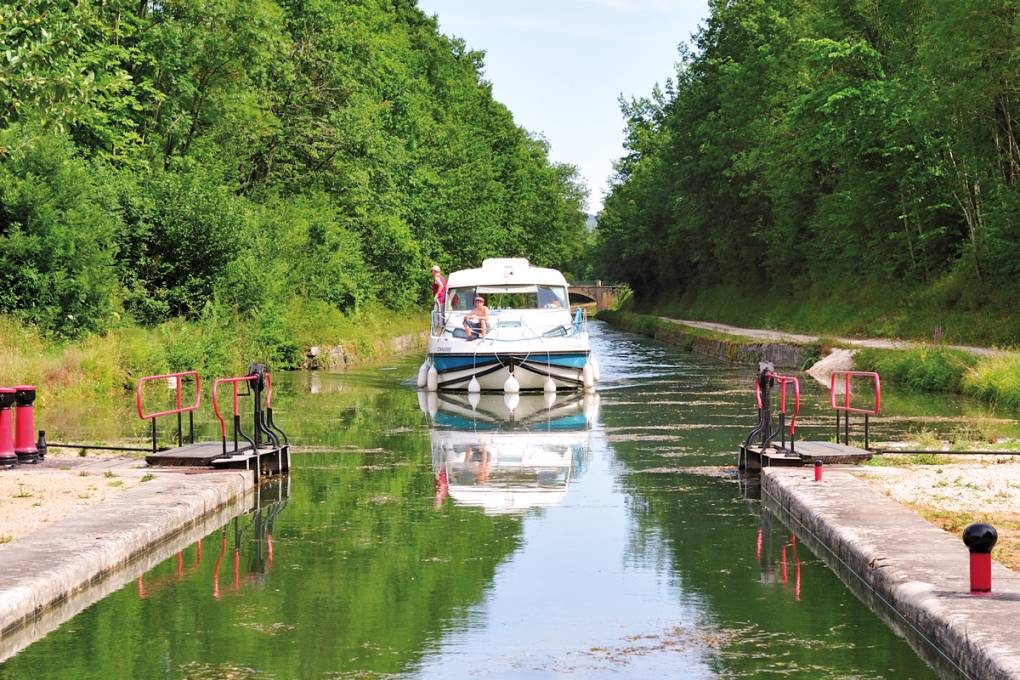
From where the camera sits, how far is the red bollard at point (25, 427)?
18.0 metres

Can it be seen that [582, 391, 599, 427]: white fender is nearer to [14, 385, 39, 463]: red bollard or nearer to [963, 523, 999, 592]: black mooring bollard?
[14, 385, 39, 463]: red bollard

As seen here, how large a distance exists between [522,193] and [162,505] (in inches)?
3247

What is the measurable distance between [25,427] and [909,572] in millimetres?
11937

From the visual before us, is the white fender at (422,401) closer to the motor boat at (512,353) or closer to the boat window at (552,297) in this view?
the motor boat at (512,353)

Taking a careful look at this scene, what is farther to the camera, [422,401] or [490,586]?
[422,401]

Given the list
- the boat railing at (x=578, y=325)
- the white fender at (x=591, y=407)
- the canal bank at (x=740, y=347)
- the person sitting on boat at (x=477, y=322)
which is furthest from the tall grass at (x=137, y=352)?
the canal bank at (x=740, y=347)

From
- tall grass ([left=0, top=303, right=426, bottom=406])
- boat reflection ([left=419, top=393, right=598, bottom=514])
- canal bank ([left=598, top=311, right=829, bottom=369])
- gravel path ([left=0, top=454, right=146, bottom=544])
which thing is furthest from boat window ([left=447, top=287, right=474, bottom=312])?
gravel path ([left=0, top=454, right=146, bottom=544])

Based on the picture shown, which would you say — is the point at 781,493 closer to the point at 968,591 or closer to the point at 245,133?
the point at 968,591

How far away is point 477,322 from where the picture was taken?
116ft

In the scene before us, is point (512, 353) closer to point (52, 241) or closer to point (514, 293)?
point (514, 293)

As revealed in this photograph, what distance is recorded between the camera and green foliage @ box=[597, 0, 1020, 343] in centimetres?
4178

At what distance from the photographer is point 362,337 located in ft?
172

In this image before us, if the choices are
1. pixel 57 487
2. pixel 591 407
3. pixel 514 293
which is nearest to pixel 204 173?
pixel 514 293

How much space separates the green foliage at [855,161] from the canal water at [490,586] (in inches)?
923
